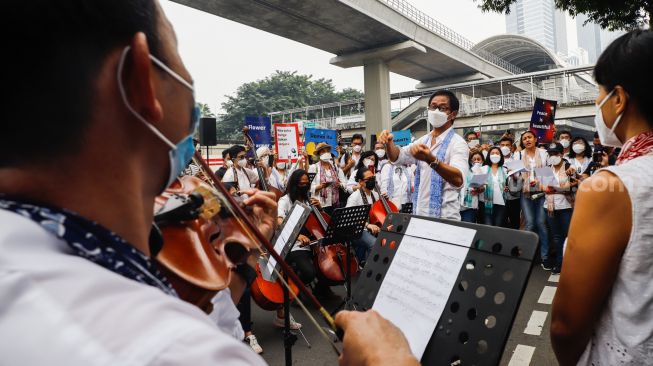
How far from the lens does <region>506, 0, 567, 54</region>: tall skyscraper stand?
10094cm

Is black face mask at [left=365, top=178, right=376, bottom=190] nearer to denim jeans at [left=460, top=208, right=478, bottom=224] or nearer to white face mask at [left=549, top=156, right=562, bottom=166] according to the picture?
denim jeans at [left=460, top=208, right=478, bottom=224]

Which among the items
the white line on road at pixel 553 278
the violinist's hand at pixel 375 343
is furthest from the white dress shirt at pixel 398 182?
the violinist's hand at pixel 375 343

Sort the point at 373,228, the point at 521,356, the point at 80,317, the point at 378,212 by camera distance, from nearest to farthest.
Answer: the point at 80,317 < the point at 521,356 < the point at 373,228 < the point at 378,212

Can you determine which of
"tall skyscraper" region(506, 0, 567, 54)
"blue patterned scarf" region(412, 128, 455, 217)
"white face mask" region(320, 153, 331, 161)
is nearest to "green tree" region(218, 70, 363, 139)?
"white face mask" region(320, 153, 331, 161)

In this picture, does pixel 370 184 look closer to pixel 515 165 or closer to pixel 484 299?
pixel 515 165

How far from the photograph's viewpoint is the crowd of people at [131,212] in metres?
0.45

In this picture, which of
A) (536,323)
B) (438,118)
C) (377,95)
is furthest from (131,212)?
(377,95)

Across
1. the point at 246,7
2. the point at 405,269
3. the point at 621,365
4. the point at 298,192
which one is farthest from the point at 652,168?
the point at 246,7

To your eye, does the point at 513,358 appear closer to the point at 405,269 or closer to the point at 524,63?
the point at 405,269

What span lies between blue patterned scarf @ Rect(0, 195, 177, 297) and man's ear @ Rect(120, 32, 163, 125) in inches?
8.1

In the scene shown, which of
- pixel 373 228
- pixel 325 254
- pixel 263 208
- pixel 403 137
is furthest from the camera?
pixel 403 137

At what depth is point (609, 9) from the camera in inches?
302

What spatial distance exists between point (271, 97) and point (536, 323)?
158ft

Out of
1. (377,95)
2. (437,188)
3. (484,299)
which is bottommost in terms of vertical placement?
(484,299)
